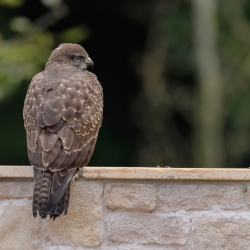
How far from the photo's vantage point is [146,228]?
5.24 m

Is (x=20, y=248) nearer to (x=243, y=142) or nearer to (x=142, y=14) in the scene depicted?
(x=243, y=142)

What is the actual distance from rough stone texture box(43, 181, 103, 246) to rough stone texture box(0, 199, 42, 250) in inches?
3.7

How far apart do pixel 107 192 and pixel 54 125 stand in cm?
61

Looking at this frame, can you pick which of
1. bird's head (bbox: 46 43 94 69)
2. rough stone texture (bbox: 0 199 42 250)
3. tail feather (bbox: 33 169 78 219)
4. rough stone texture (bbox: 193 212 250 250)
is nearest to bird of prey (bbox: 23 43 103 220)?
tail feather (bbox: 33 169 78 219)

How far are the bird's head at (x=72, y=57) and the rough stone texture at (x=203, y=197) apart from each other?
6.87 ft

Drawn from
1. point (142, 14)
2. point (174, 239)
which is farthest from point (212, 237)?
point (142, 14)

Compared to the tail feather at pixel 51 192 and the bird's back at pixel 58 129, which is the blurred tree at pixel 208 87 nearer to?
the bird's back at pixel 58 129

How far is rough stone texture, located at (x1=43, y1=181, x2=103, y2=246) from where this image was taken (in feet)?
17.3

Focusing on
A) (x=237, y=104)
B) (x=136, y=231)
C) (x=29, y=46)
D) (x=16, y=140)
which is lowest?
(x=16, y=140)

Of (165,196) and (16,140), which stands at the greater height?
(165,196)

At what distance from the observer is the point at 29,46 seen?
29.9 feet

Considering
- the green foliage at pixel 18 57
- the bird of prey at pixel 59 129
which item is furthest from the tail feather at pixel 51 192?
the green foliage at pixel 18 57

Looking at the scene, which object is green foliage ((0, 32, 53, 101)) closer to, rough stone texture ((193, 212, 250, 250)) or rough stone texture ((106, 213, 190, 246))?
rough stone texture ((106, 213, 190, 246))

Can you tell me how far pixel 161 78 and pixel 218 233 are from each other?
31.4 feet
